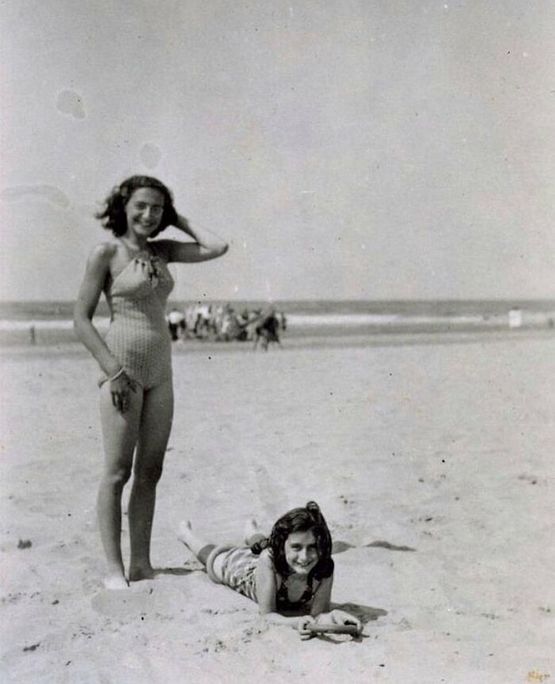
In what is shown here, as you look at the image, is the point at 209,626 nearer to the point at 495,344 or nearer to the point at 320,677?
the point at 320,677

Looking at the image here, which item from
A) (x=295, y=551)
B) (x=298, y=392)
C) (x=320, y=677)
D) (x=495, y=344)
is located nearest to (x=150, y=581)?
(x=295, y=551)

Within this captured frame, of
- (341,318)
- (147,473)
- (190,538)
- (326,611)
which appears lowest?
(326,611)

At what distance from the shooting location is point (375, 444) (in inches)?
256

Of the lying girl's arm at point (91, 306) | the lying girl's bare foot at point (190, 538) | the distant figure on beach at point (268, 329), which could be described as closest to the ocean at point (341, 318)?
the distant figure on beach at point (268, 329)

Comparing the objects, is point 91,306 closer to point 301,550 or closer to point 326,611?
point 301,550

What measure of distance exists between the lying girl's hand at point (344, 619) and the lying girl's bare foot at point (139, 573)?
1.04 metres

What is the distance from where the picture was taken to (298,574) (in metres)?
3.37

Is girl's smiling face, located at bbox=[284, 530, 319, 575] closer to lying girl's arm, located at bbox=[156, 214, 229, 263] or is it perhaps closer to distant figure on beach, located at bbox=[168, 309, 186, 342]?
lying girl's arm, located at bbox=[156, 214, 229, 263]

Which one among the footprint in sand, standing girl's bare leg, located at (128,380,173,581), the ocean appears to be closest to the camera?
standing girl's bare leg, located at (128,380,173,581)

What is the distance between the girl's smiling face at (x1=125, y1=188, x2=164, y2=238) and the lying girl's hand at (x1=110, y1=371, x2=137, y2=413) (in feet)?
2.10

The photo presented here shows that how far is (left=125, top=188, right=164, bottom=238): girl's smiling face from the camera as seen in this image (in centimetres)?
352

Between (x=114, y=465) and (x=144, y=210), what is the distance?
1119mm

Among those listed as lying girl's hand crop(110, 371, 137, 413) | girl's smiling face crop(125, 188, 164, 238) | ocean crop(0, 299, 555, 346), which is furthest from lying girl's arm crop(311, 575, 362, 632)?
ocean crop(0, 299, 555, 346)

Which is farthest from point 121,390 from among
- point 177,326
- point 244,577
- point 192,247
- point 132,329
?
point 177,326
